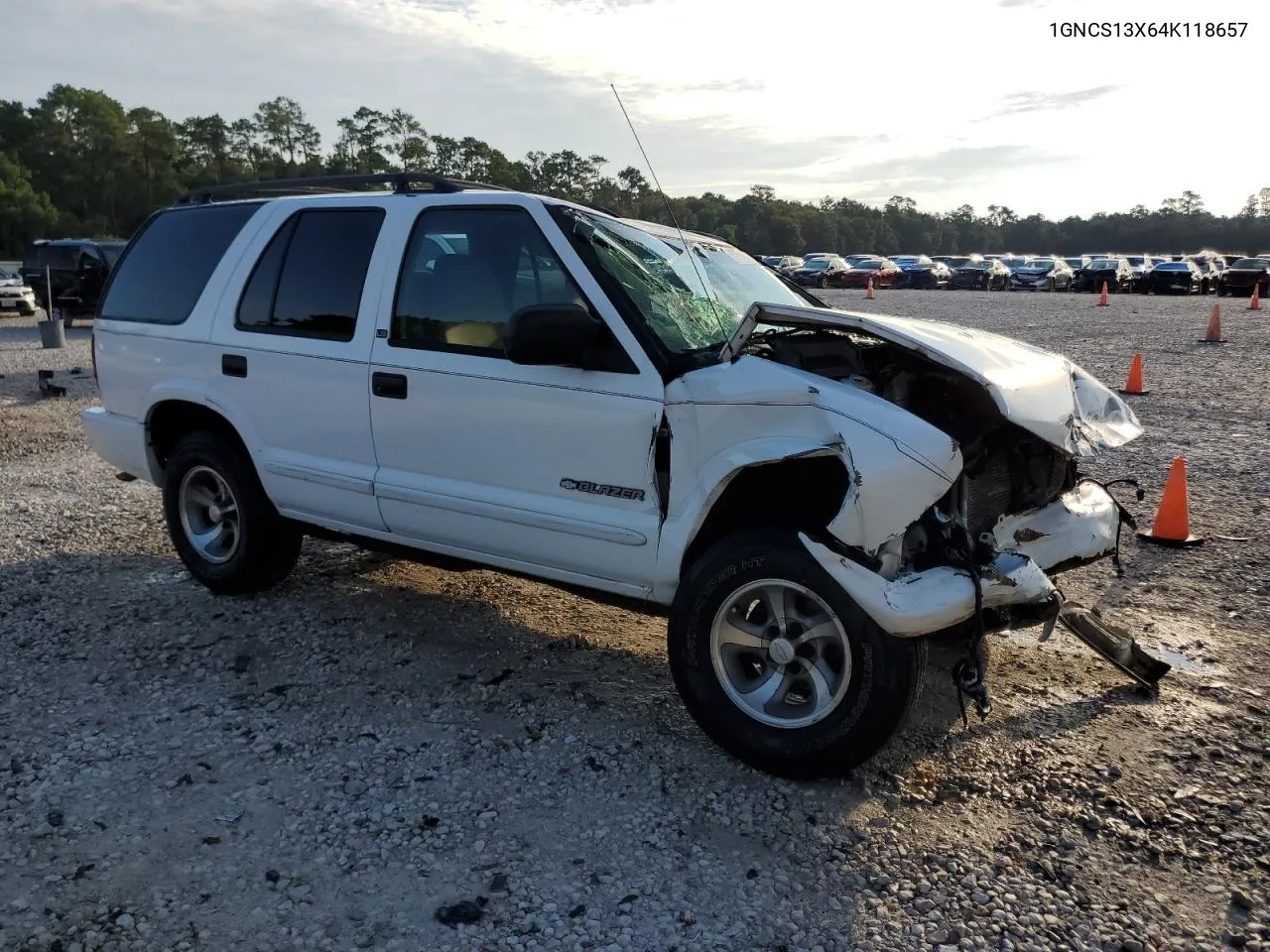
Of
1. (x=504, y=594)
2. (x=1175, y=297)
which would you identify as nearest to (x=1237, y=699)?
(x=504, y=594)

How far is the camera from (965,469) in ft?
11.3

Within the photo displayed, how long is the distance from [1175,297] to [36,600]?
134 ft

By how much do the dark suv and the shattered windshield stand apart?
66.4 feet

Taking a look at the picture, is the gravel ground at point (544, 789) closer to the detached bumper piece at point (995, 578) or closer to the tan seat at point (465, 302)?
the detached bumper piece at point (995, 578)

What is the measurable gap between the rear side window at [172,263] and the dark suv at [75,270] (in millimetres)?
17800

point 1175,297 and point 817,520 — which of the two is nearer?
point 817,520

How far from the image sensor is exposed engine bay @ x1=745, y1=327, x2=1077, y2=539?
3.61 metres

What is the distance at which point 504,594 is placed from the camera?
521 centimetres

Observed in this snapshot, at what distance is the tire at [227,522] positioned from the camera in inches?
194

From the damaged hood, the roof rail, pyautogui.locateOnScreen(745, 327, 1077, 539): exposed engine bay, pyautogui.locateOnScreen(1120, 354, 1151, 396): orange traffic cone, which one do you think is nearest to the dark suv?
the roof rail

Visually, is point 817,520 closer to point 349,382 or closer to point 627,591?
point 627,591

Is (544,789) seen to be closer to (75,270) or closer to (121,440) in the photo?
(121,440)

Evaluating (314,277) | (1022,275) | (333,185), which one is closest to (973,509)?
(314,277)

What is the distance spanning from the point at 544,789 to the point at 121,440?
11.5ft
